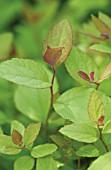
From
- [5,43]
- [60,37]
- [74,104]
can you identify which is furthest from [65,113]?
[5,43]

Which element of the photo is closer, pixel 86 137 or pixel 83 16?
pixel 86 137

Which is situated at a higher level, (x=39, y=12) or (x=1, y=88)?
(x=39, y=12)

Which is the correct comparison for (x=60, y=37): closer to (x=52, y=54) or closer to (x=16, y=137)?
(x=52, y=54)

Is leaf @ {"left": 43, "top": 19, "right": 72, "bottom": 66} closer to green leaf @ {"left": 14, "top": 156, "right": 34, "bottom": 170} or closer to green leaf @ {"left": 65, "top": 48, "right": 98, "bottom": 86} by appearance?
green leaf @ {"left": 65, "top": 48, "right": 98, "bottom": 86}

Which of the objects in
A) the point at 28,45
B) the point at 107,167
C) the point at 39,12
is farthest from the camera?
the point at 39,12

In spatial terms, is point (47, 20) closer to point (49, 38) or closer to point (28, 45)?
point (28, 45)

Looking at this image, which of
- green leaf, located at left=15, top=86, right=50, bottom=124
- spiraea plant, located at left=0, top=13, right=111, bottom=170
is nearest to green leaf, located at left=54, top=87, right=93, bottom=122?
spiraea plant, located at left=0, top=13, right=111, bottom=170

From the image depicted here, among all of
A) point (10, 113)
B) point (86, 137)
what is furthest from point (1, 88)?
point (86, 137)
